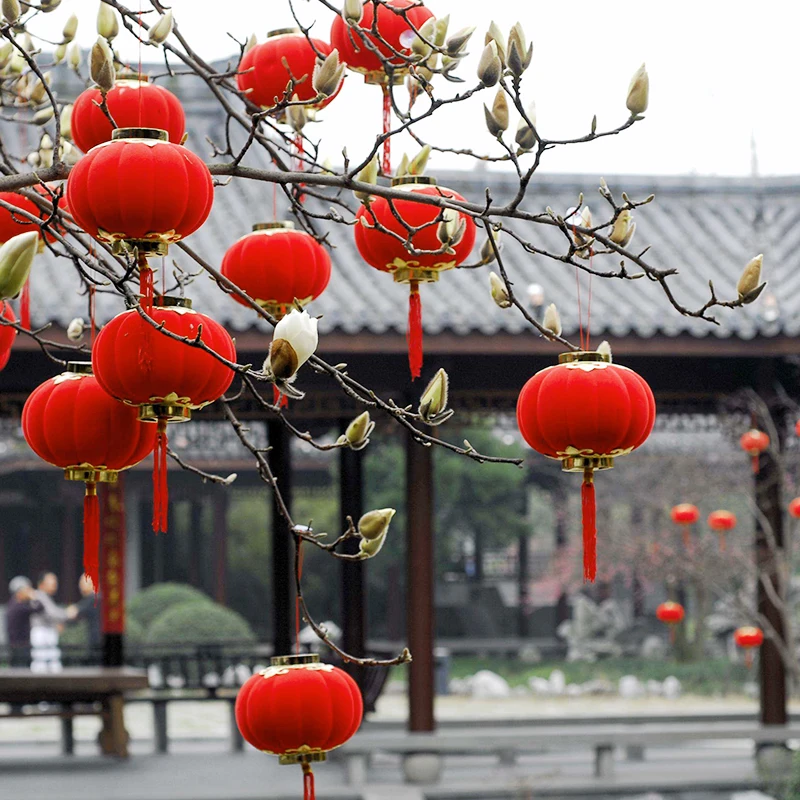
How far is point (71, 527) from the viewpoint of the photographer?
2050 centimetres

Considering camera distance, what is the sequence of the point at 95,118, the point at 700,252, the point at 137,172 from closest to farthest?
the point at 137,172 → the point at 95,118 → the point at 700,252

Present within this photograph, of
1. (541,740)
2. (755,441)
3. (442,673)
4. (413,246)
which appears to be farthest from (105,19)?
(442,673)

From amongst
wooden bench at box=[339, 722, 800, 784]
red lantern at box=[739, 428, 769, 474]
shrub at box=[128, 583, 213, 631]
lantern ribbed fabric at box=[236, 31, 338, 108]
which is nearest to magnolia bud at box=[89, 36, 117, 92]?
lantern ribbed fabric at box=[236, 31, 338, 108]

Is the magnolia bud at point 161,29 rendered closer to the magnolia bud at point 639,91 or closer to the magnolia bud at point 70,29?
the magnolia bud at point 70,29

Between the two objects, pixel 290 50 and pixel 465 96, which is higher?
pixel 290 50

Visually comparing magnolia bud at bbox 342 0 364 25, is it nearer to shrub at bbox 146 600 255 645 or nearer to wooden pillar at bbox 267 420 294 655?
wooden pillar at bbox 267 420 294 655

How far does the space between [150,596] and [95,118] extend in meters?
15.0

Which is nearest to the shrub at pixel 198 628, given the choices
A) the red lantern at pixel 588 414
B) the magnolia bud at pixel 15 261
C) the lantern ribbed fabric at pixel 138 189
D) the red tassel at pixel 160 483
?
the red lantern at pixel 588 414

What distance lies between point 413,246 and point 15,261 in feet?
4.55

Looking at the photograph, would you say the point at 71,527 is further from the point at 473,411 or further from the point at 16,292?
the point at 16,292

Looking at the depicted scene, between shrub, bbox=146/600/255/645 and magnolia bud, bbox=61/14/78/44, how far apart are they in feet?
40.0

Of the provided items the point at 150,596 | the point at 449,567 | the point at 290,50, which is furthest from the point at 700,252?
the point at 449,567

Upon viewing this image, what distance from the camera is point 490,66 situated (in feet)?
8.70

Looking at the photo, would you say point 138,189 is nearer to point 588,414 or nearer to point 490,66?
point 490,66
